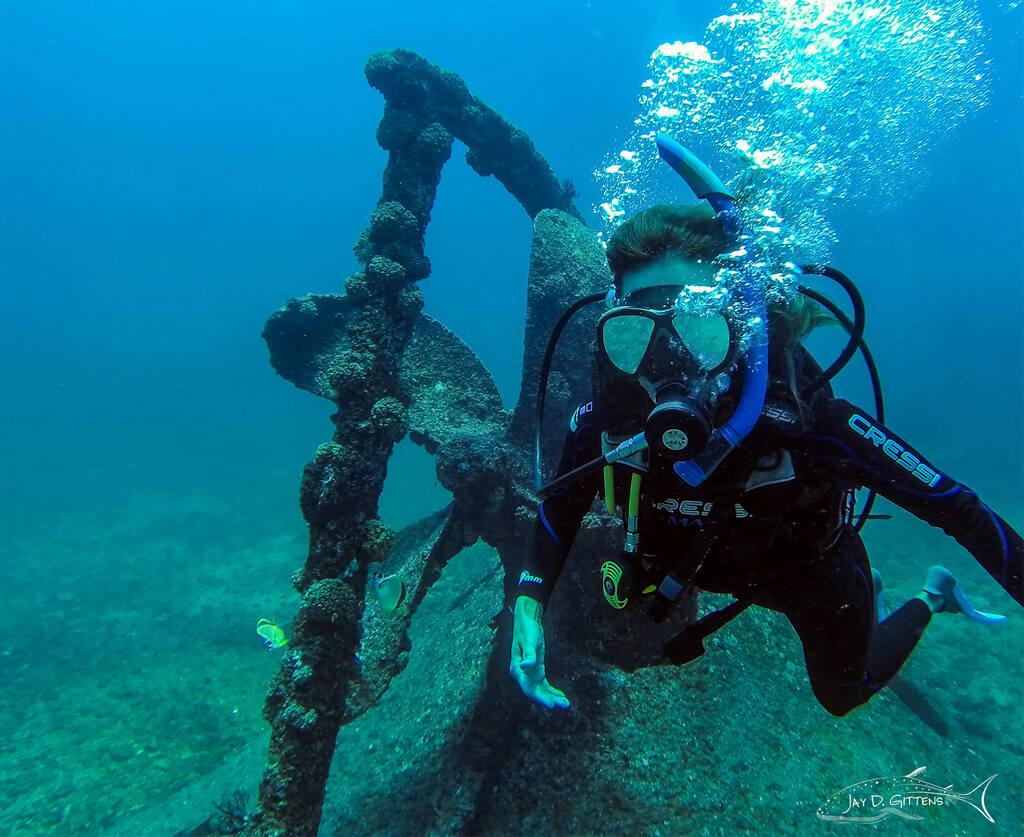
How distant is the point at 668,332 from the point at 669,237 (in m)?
0.54

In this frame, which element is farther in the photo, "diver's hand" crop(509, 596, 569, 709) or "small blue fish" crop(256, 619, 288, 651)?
"small blue fish" crop(256, 619, 288, 651)

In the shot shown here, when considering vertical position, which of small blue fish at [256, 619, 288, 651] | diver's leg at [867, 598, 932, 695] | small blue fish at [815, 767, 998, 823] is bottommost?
small blue fish at [815, 767, 998, 823]

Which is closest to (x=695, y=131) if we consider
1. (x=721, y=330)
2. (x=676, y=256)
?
(x=676, y=256)

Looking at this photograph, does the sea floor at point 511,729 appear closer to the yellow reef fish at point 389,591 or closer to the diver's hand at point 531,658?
the yellow reef fish at point 389,591

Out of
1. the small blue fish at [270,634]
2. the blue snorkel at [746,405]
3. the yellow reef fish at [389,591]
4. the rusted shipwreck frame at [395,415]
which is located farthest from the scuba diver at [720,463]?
the small blue fish at [270,634]

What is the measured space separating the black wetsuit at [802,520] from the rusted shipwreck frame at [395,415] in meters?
1.83

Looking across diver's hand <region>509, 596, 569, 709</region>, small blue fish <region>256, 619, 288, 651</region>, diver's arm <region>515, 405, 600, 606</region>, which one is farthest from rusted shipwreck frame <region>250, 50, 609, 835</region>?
diver's hand <region>509, 596, 569, 709</region>

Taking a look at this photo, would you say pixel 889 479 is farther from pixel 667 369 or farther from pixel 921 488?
pixel 667 369

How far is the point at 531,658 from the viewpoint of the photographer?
2.17m

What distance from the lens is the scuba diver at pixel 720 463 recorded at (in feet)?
6.66

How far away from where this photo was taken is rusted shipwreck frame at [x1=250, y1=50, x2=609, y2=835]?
134 inches

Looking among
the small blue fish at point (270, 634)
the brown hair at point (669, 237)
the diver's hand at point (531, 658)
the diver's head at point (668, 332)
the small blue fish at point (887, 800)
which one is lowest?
the small blue fish at point (887, 800)

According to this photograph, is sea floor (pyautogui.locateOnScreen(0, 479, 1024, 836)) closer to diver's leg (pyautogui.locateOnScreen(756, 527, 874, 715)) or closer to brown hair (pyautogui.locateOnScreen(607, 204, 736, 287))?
diver's leg (pyautogui.locateOnScreen(756, 527, 874, 715))

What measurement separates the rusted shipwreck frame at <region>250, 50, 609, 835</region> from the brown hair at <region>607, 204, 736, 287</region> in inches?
97.6
